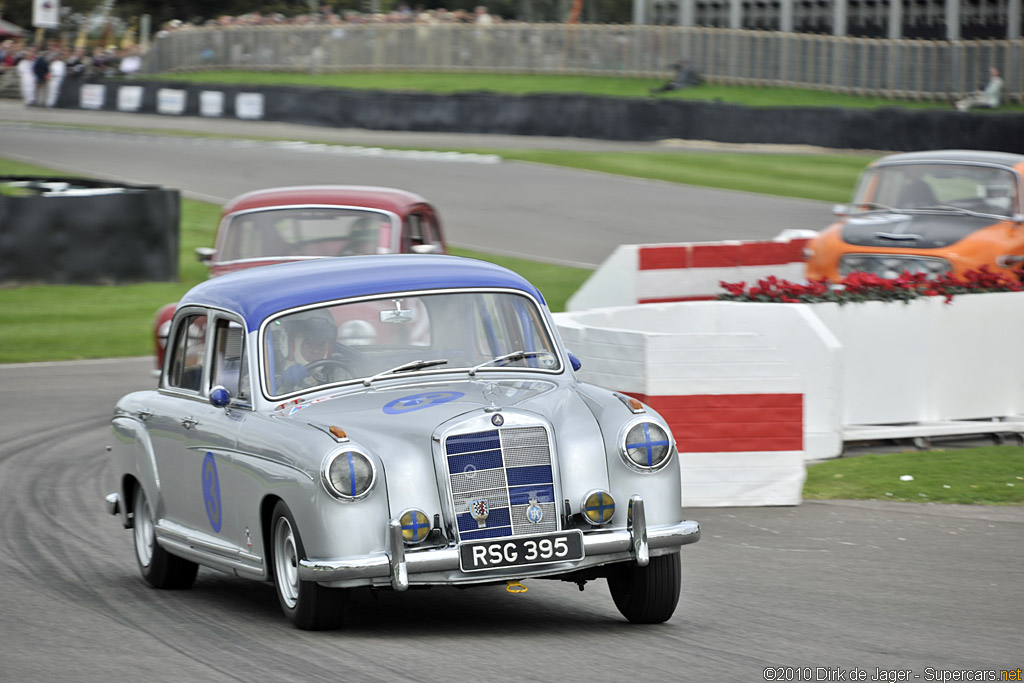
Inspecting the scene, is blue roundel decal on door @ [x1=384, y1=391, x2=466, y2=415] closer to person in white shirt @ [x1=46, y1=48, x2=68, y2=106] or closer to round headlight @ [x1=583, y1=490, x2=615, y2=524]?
round headlight @ [x1=583, y1=490, x2=615, y2=524]

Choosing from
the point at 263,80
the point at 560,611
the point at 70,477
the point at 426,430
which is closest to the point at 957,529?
the point at 560,611

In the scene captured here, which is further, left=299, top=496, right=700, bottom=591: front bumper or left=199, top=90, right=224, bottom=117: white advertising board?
left=199, top=90, right=224, bottom=117: white advertising board

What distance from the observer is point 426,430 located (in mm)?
6266

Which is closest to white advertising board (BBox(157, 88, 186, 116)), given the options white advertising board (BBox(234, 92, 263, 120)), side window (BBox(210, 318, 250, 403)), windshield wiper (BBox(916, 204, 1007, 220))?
white advertising board (BBox(234, 92, 263, 120))

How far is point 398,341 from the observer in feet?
23.2

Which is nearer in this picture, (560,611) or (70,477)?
(560,611)

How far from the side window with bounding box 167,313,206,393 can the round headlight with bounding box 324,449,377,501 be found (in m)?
1.62

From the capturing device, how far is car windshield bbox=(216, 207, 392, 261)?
1299cm

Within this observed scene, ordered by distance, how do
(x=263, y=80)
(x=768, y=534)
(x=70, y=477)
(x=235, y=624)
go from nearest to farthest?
(x=235, y=624) < (x=768, y=534) < (x=70, y=477) < (x=263, y=80)

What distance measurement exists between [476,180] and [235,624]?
87.0 ft

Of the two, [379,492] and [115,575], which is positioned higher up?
[379,492]

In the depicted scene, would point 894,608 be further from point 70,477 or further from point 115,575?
point 70,477

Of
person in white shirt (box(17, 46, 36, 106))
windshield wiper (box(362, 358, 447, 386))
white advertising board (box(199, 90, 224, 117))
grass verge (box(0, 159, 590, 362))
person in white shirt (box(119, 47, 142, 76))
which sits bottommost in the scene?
grass verge (box(0, 159, 590, 362))

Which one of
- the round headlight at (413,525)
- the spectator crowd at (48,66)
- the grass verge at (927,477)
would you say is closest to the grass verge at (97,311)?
the grass verge at (927,477)
